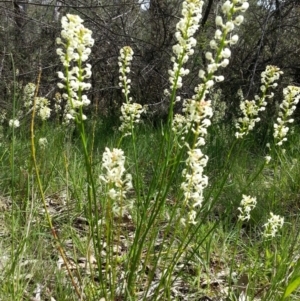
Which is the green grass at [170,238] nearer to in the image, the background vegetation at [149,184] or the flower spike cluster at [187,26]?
the background vegetation at [149,184]

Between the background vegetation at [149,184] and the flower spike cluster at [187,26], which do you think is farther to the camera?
the background vegetation at [149,184]

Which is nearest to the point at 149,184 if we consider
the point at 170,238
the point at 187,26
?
the point at 170,238

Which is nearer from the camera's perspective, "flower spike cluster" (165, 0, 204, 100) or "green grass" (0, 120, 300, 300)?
"flower spike cluster" (165, 0, 204, 100)

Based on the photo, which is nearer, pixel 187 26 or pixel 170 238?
pixel 187 26

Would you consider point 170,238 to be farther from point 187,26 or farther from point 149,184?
point 187,26

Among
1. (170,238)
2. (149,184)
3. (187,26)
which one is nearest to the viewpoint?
(187,26)

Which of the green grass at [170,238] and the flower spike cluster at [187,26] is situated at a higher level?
the flower spike cluster at [187,26]

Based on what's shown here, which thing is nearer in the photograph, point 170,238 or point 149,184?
point 170,238

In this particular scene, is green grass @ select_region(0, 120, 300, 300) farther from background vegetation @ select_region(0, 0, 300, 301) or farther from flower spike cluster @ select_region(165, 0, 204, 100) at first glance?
flower spike cluster @ select_region(165, 0, 204, 100)

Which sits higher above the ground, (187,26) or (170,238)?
(187,26)

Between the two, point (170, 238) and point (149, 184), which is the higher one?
point (149, 184)

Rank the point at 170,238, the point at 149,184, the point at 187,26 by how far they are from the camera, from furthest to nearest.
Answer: the point at 149,184 < the point at 170,238 < the point at 187,26

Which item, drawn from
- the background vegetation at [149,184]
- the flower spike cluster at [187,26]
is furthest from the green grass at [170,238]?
the flower spike cluster at [187,26]

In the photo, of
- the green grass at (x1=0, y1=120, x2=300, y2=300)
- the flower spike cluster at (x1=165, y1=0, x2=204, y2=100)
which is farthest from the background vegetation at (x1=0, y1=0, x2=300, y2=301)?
the flower spike cluster at (x1=165, y1=0, x2=204, y2=100)
